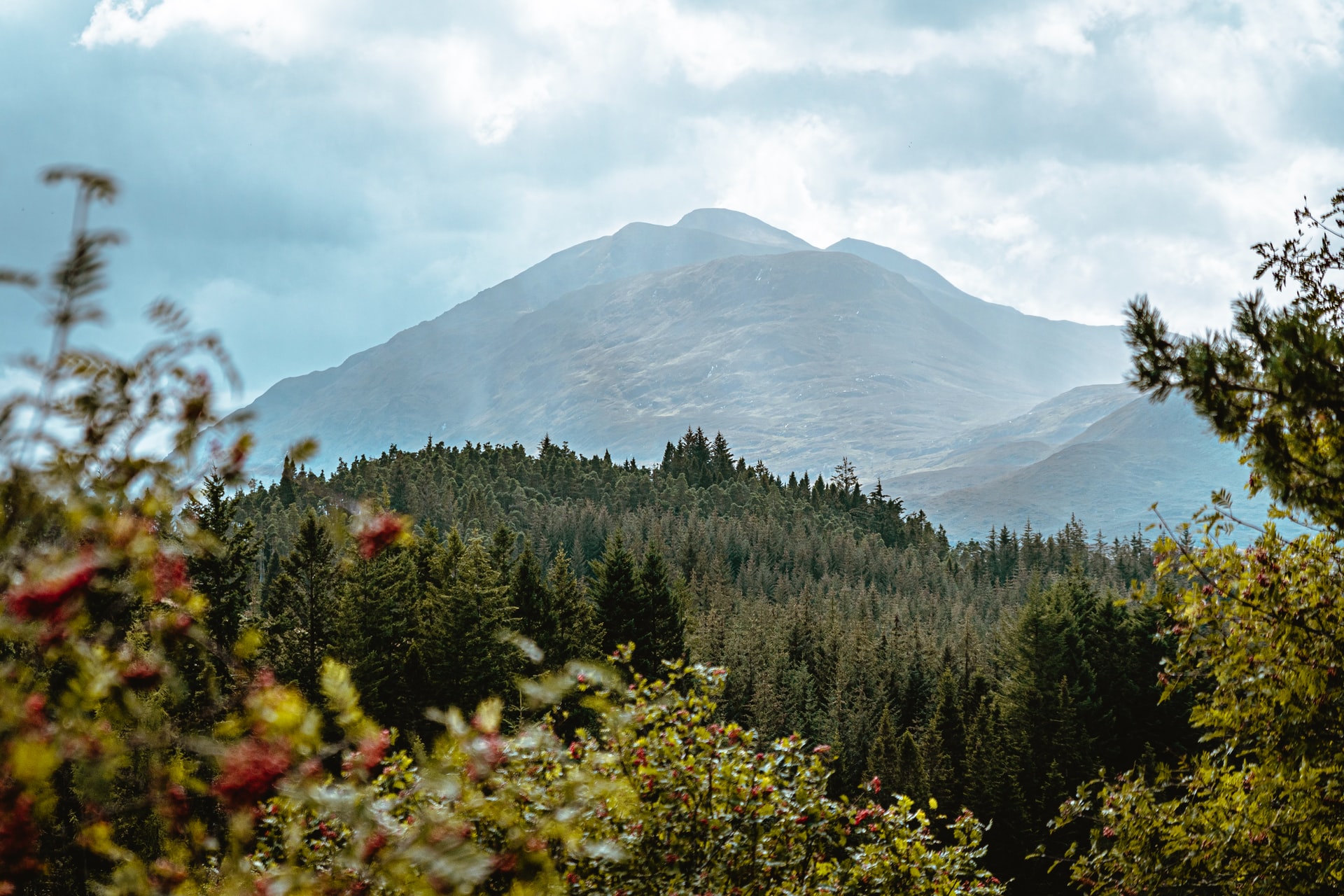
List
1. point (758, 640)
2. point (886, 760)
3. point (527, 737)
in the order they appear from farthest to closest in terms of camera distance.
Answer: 1. point (758, 640)
2. point (886, 760)
3. point (527, 737)

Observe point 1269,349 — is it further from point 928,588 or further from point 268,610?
point 928,588

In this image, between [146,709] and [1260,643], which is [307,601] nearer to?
[1260,643]

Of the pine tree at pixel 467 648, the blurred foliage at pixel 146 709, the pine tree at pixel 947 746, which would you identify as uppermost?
the blurred foliage at pixel 146 709

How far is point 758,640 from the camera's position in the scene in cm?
5681

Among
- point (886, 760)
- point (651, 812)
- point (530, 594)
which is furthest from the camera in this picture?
point (886, 760)

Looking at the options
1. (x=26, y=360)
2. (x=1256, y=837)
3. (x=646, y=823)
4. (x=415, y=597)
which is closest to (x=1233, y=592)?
(x=1256, y=837)

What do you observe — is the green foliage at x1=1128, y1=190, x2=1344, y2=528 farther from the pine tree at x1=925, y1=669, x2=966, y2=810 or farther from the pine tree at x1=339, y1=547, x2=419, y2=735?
the pine tree at x1=925, y1=669, x2=966, y2=810

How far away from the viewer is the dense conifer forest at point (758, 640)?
105ft

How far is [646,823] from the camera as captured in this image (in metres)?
8.19

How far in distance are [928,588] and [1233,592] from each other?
104991mm

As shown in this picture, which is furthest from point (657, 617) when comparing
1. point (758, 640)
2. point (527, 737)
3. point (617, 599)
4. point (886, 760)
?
point (527, 737)

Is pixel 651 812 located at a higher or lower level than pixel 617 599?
higher

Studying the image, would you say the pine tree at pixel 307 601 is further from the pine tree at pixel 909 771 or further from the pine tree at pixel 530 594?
the pine tree at pixel 909 771

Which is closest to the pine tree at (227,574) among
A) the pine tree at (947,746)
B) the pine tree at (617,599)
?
the pine tree at (617,599)
